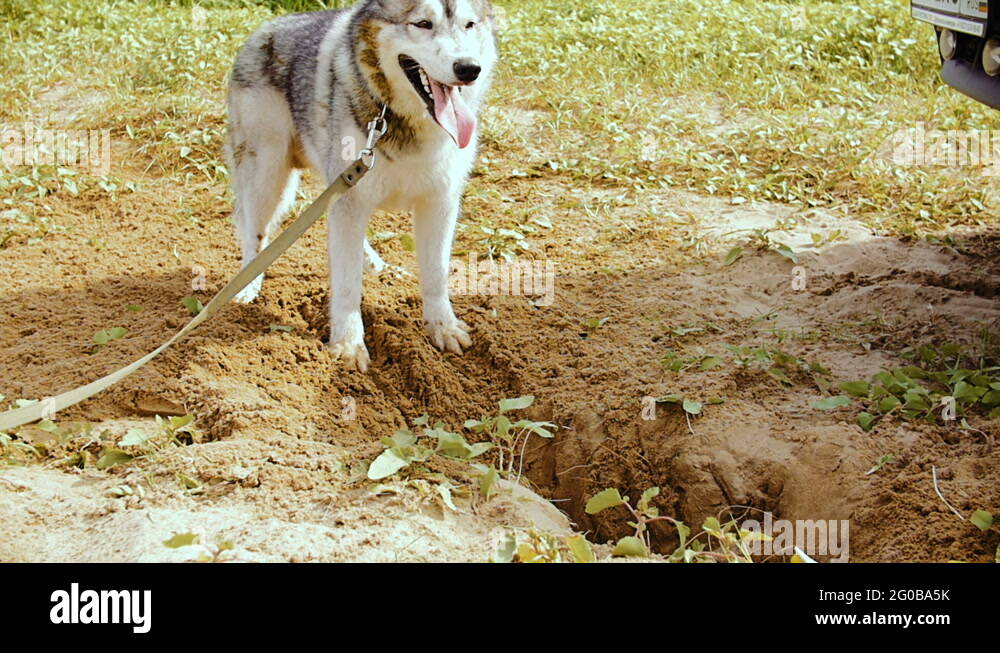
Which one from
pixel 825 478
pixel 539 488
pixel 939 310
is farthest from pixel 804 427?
pixel 939 310

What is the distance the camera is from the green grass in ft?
19.5

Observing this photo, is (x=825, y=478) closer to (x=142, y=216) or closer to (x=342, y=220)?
(x=342, y=220)

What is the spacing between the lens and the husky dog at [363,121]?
3555 millimetres

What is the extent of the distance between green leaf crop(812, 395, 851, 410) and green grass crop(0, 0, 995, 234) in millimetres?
2094

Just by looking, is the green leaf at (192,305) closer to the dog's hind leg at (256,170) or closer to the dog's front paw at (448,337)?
the dog's hind leg at (256,170)

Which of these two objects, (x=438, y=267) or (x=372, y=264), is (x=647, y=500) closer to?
(x=438, y=267)

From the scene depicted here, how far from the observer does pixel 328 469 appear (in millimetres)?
3133

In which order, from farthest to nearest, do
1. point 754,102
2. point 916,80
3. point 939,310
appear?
point 916,80
point 754,102
point 939,310

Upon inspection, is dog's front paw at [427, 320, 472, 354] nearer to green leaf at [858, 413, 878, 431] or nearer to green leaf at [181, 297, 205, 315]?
green leaf at [181, 297, 205, 315]

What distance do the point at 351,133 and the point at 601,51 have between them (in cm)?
435

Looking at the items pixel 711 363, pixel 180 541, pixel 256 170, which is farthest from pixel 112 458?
pixel 711 363

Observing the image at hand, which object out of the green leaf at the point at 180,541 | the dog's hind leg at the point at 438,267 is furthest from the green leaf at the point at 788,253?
the green leaf at the point at 180,541

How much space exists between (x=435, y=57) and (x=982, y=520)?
92.9 inches

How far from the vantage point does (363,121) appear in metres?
3.84
